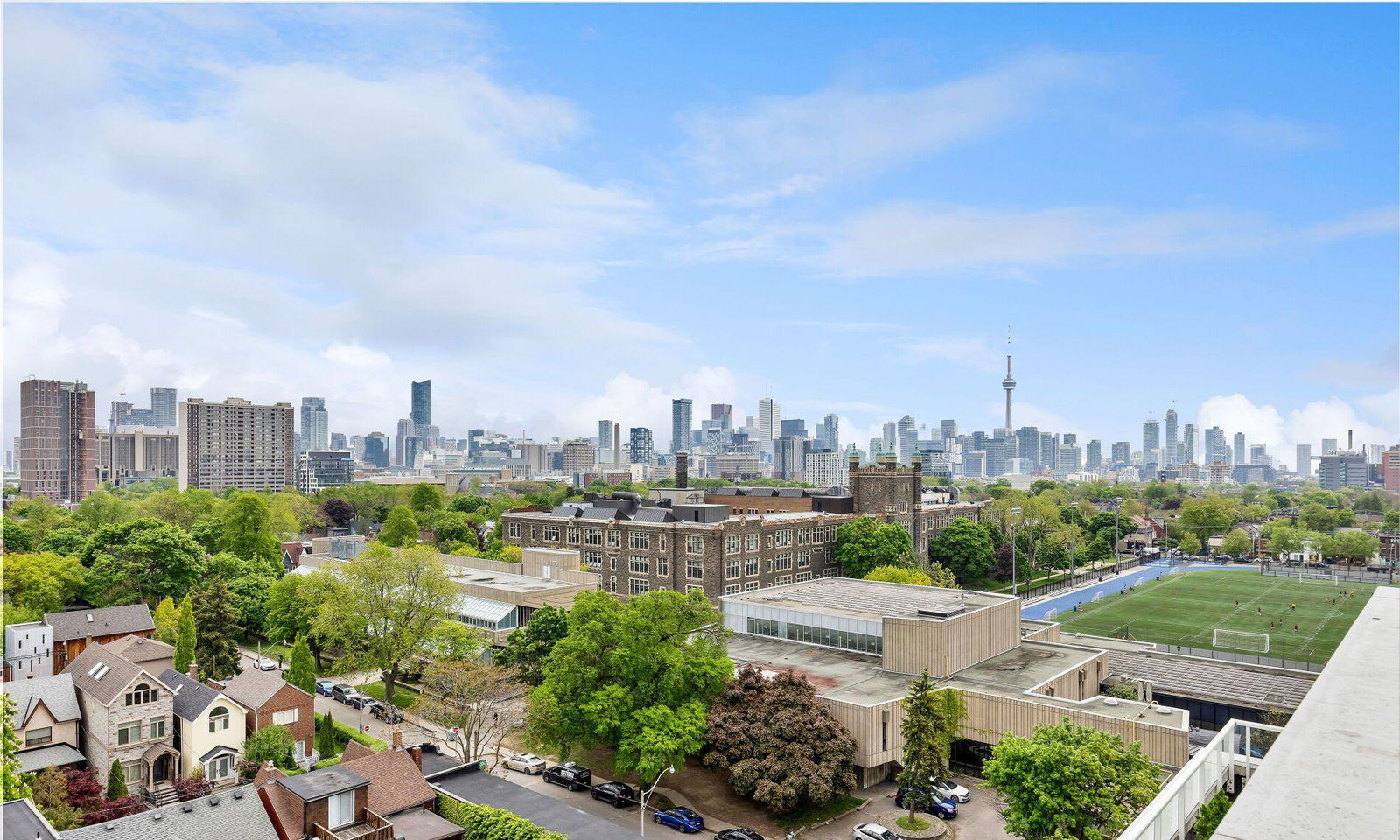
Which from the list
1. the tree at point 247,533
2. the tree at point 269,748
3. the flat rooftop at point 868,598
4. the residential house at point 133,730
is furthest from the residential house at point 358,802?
the tree at point 247,533

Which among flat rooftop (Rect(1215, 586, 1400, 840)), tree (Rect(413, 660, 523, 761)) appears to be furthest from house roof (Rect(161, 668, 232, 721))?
flat rooftop (Rect(1215, 586, 1400, 840))

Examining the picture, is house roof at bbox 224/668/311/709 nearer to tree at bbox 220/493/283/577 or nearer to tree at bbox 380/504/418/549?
tree at bbox 220/493/283/577

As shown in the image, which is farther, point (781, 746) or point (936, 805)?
point (936, 805)

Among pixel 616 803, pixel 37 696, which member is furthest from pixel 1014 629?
pixel 37 696

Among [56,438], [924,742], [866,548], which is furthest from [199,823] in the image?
[56,438]

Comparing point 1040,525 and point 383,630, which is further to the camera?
point 1040,525

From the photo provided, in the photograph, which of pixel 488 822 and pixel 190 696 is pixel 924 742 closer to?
pixel 488 822

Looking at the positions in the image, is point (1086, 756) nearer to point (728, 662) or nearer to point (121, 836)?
point (728, 662)
